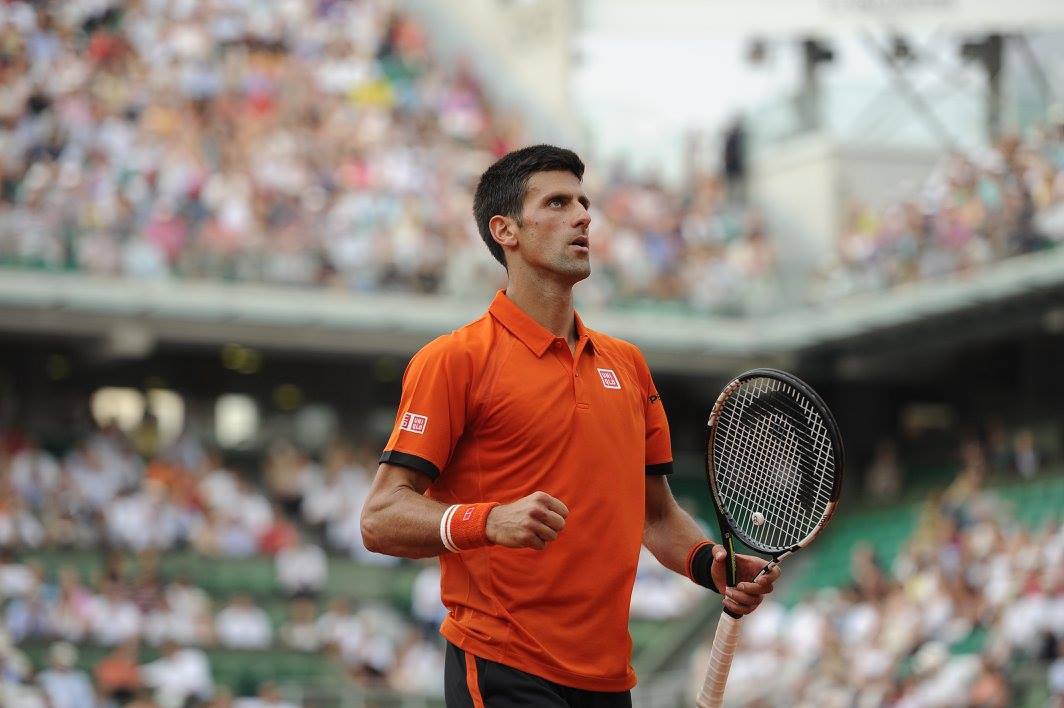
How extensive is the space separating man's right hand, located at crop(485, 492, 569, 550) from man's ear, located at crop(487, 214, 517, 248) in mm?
931

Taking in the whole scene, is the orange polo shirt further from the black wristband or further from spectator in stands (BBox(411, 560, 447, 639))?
spectator in stands (BBox(411, 560, 447, 639))

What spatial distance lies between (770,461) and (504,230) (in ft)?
3.24

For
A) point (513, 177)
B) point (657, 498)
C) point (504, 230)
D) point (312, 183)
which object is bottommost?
point (312, 183)

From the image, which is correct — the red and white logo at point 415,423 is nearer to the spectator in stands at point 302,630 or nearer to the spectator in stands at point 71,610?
the spectator in stands at point 71,610

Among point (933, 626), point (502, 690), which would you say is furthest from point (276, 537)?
point (502, 690)

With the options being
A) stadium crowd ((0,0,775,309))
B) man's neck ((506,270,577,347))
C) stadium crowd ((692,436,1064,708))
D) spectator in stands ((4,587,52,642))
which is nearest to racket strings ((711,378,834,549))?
man's neck ((506,270,577,347))

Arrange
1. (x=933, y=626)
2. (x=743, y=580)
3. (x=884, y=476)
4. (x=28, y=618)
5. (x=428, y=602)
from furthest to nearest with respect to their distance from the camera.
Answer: (x=884, y=476), (x=428, y=602), (x=28, y=618), (x=933, y=626), (x=743, y=580)

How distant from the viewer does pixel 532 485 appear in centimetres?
450

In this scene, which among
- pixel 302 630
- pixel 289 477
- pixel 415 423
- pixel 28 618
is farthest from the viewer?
pixel 289 477

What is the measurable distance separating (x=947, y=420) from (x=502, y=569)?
57.0 ft

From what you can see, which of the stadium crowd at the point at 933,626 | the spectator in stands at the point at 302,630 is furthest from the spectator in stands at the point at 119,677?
the stadium crowd at the point at 933,626

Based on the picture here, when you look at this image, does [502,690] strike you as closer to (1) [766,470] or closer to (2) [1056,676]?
(1) [766,470]

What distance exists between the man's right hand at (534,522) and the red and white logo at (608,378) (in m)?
0.69

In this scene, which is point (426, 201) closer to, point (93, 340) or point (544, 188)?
point (93, 340)
